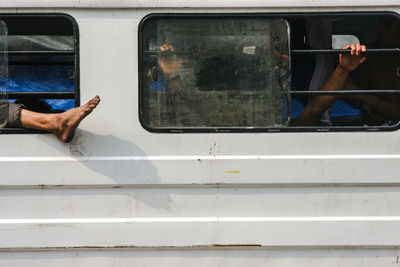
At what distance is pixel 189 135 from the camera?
2.26m

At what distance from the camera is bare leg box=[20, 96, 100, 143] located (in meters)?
2.17

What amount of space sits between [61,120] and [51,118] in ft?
0.24

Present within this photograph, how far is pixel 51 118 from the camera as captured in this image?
87.4 inches

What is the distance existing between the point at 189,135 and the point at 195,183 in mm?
262

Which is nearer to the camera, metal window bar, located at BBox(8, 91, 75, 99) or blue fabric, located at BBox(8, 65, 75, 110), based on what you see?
metal window bar, located at BBox(8, 91, 75, 99)

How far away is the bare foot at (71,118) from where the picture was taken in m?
2.16

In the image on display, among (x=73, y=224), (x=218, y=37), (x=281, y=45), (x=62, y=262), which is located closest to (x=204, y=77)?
(x=218, y=37)

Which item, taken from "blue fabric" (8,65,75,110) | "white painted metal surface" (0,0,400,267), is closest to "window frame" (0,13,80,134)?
"white painted metal surface" (0,0,400,267)

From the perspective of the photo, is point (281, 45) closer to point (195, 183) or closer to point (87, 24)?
point (195, 183)

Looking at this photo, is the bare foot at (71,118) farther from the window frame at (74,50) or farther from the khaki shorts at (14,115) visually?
the khaki shorts at (14,115)

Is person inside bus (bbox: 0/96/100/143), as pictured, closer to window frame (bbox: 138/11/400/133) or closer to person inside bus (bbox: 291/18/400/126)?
window frame (bbox: 138/11/400/133)

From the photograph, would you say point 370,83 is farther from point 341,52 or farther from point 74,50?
point 74,50

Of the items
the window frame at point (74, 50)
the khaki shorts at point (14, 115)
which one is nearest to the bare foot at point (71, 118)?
the window frame at point (74, 50)

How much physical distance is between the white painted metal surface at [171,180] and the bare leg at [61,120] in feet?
0.20
